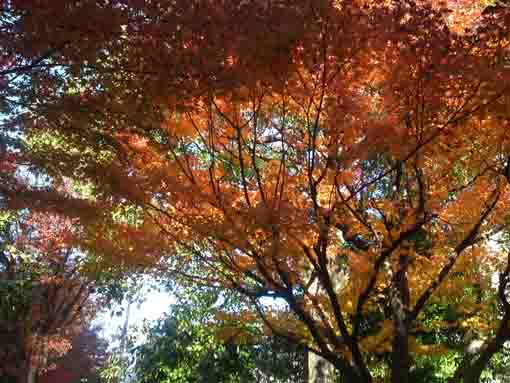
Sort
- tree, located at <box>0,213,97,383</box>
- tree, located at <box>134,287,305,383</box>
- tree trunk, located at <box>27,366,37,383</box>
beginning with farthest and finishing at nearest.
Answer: tree, located at <box>0,213,97,383</box> < tree trunk, located at <box>27,366,37,383</box> < tree, located at <box>134,287,305,383</box>

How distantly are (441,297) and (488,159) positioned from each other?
2.63 meters

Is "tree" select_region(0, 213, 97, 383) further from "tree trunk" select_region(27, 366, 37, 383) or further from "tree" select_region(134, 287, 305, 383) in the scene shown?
"tree" select_region(134, 287, 305, 383)

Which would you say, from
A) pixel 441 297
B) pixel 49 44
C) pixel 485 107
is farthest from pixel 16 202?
pixel 441 297

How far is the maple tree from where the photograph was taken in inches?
Result: 156

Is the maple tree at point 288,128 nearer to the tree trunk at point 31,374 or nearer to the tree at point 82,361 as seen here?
the tree trunk at point 31,374

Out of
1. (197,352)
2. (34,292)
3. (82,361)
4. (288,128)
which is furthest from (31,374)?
(288,128)

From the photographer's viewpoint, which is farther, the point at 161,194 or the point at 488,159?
the point at 488,159

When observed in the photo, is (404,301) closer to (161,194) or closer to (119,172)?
(161,194)

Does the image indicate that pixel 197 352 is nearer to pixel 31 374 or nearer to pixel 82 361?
pixel 31 374

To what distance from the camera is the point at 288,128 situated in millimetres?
6285

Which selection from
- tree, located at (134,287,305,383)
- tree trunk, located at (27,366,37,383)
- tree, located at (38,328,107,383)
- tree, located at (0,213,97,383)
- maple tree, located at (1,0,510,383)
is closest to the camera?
maple tree, located at (1,0,510,383)

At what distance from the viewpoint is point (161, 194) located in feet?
17.3

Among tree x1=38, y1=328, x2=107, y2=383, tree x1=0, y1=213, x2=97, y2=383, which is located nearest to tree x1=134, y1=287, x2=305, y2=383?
tree x1=0, y1=213, x2=97, y2=383

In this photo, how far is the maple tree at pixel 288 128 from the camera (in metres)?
3.95
